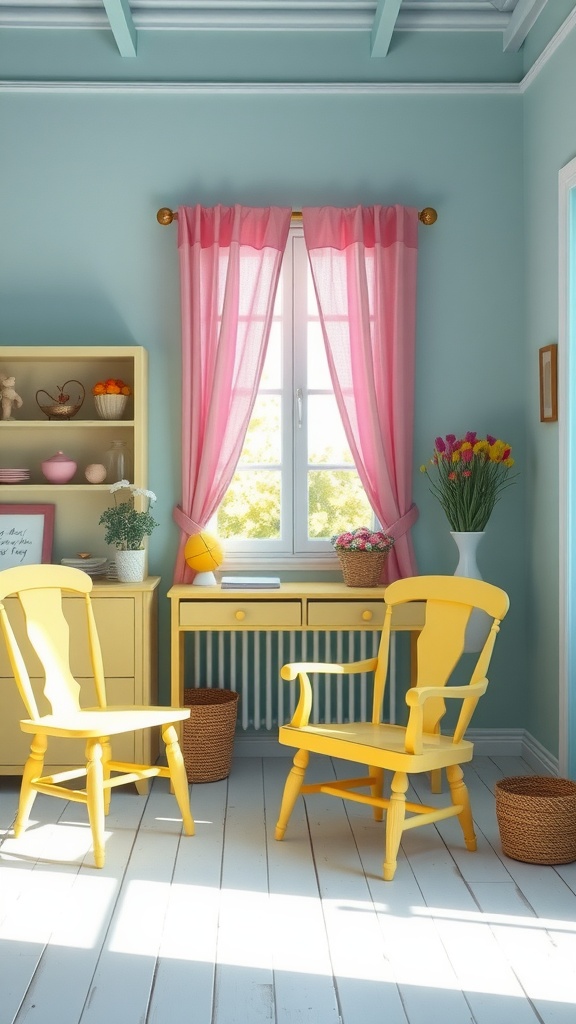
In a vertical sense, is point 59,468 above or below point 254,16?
below

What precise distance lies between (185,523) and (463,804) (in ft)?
5.83

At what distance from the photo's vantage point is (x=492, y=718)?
15.2ft

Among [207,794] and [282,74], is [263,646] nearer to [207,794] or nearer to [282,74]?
[207,794]

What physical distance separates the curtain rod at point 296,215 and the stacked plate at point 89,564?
153 centimetres

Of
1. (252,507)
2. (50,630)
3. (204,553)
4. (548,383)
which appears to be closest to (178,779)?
(50,630)

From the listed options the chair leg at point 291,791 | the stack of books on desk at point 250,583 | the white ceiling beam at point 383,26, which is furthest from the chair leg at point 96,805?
the white ceiling beam at point 383,26

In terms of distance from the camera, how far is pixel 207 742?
13.6 feet

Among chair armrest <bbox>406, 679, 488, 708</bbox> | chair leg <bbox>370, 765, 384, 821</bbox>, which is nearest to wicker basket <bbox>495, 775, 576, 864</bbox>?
chair armrest <bbox>406, 679, 488, 708</bbox>

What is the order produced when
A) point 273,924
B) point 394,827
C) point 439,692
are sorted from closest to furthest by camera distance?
point 273,924 → point 394,827 → point 439,692

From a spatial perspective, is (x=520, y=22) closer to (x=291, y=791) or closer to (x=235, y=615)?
(x=235, y=615)

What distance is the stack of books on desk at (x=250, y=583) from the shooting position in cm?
421

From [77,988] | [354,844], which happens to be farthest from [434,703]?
[77,988]

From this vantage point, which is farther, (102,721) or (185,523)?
(185,523)

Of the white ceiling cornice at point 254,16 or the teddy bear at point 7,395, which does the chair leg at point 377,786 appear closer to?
the teddy bear at point 7,395
